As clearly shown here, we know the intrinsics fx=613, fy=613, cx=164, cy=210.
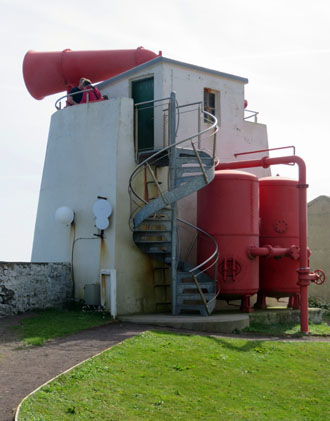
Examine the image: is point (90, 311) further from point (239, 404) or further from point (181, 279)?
point (239, 404)

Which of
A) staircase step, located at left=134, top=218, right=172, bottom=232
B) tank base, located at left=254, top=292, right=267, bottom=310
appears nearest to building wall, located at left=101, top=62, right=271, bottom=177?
staircase step, located at left=134, top=218, right=172, bottom=232

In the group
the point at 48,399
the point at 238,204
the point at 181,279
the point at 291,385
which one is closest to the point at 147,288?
the point at 181,279

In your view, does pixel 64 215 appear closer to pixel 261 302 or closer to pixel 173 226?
pixel 173 226

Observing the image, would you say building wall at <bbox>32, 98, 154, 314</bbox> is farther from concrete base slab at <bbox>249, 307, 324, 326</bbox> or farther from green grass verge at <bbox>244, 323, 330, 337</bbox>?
green grass verge at <bbox>244, 323, 330, 337</bbox>

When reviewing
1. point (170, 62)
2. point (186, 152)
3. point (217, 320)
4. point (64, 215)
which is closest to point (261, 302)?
point (217, 320)

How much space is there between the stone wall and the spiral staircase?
7.42 ft

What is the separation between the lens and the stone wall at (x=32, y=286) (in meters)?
13.7

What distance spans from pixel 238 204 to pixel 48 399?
8.77 metres

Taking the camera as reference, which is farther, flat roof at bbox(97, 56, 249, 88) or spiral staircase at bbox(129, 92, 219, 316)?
flat roof at bbox(97, 56, 249, 88)

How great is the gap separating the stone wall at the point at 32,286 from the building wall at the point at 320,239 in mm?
8999

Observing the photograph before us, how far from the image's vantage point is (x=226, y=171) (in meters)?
15.7

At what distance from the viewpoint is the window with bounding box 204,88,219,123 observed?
58.1ft

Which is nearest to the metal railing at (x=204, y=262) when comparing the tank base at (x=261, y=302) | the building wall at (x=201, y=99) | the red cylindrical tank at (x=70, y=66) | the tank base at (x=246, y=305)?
the tank base at (x=246, y=305)

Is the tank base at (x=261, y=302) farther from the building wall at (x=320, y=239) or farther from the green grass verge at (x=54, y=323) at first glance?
the green grass verge at (x=54, y=323)
